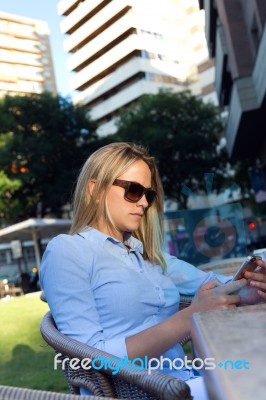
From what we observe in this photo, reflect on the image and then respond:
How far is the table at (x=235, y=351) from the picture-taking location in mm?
584

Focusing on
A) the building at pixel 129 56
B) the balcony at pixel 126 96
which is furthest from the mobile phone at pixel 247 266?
the balcony at pixel 126 96

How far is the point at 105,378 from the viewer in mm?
1266

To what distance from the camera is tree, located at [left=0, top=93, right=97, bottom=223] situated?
2422 cm

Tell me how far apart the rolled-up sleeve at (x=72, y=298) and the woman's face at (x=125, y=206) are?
0.33 meters

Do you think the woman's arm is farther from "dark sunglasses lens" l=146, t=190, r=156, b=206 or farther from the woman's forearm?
"dark sunglasses lens" l=146, t=190, r=156, b=206

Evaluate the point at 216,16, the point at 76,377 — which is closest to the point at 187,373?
the point at 76,377

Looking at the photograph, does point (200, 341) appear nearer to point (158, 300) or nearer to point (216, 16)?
point (158, 300)

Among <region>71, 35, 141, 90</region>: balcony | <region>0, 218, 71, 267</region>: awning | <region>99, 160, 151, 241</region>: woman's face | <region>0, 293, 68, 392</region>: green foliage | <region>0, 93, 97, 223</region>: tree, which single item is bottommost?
<region>0, 293, 68, 392</region>: green foliage

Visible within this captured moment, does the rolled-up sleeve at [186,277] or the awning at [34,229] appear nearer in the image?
the rolled-up sleeve at [186,277]

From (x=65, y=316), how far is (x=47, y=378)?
304 centimetres

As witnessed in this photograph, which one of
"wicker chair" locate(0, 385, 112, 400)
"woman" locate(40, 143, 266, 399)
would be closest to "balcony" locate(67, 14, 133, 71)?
"woman" locate(40, 143, 266, 399)

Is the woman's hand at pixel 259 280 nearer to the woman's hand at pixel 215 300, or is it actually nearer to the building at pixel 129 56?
the woman's hand at pixel 215 300

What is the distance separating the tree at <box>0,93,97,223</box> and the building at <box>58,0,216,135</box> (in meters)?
16.9

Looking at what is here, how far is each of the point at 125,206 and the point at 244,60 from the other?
1509 cm
